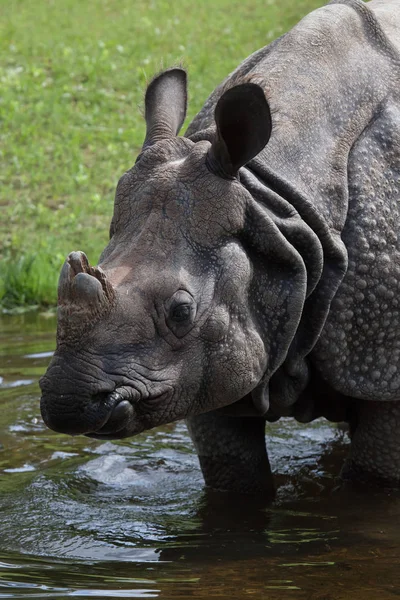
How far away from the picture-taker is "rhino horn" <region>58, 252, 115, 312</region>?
4.20 m

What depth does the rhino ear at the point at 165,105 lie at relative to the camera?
4980 millimetres

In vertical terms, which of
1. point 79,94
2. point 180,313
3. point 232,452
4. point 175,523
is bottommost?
point 175,523

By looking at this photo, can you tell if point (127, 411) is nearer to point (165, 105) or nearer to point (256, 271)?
point (256, 271)

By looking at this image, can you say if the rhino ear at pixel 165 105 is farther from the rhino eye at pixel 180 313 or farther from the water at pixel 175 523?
the water at pixel 175 523

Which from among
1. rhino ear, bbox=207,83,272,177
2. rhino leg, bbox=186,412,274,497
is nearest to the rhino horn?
rhino ear, bbox=207,83,272,177

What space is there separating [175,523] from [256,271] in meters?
1.25

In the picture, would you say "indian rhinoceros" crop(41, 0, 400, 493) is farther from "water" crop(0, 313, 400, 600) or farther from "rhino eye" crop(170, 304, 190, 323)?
"water" crop(0, 313, 400, 600)

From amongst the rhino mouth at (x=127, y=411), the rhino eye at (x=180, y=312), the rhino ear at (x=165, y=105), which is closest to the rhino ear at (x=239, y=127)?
the rhino ear at (x=165, y=105)

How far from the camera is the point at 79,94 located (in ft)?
53.3

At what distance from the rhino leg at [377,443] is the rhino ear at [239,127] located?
1.44m

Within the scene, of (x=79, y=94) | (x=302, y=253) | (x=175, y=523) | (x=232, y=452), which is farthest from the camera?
(x=79, y=94)

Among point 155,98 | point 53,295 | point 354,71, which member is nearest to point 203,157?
point 155,98

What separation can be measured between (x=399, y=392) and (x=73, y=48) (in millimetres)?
14259

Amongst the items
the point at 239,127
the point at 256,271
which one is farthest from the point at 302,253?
the point at 239,127
